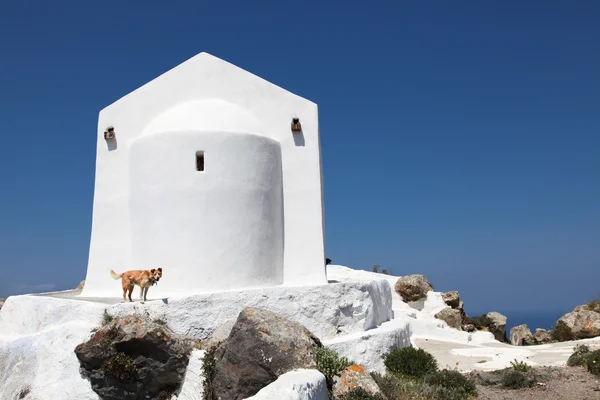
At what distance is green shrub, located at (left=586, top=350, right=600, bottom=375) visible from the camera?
1262 cm

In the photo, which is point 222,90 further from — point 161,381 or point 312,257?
point 161,381

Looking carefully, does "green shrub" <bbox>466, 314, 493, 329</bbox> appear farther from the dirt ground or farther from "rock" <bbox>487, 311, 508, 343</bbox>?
the dirt ground

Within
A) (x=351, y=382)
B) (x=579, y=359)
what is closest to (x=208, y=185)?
(x=351, y=382)

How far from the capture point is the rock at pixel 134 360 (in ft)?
34.8

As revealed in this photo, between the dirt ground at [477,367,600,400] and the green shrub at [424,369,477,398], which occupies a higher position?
the green shrub at [424,369,477,398]

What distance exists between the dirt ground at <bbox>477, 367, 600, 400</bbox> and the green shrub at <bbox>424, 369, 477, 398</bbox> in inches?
9.7

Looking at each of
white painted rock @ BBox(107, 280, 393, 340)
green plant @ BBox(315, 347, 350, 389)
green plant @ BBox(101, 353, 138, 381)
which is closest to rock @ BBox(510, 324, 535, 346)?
white painted rock @ BBox(107, 280, 393, 340)

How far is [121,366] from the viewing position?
1059cm

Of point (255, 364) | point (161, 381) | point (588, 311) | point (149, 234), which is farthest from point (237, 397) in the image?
point (588, 311)

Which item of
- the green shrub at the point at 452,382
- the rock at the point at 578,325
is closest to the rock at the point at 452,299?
the rock at the point at 578,325

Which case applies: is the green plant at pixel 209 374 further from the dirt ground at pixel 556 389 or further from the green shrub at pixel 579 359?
the green shrub at pixel 579 359

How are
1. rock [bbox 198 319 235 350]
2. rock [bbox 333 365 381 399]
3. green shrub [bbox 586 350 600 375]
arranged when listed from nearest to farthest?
rock [bbox 333 365 381 399] → rock [bbox 198 319 235 350] → green shrub [bbox 586 350 600 375]

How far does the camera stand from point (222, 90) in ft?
52.0

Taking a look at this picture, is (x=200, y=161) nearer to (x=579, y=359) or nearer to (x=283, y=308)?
(x=283, y=308)
